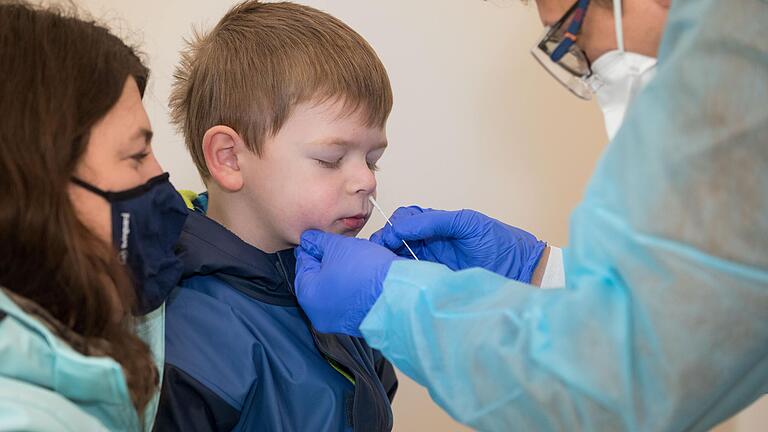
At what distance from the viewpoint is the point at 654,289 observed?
0.81 metres

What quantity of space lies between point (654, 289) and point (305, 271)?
60cm

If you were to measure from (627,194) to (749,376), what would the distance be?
284 mm

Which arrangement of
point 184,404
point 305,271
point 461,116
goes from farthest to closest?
point 461,116 → point 305,271 → point 184,404

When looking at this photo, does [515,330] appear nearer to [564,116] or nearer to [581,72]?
[581,72]

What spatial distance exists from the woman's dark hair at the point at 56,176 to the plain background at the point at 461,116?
0.76 m

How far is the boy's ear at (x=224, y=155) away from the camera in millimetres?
1293

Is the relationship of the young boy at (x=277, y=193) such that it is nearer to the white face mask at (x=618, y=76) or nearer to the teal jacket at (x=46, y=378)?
the teal jacket at (x=46, y=378)

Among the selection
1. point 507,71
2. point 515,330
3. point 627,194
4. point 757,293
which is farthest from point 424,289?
point 507,71

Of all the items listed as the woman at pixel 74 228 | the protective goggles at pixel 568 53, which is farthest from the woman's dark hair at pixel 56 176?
the protective goggles at pixel 568 53

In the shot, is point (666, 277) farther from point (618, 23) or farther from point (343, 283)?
point (343, 283)

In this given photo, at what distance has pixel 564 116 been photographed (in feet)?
6.32

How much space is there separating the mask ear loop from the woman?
65 cm

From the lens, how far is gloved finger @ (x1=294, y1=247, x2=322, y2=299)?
1.19 meters

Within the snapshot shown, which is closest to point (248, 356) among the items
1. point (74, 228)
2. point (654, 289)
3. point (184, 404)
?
point (184, 404)
